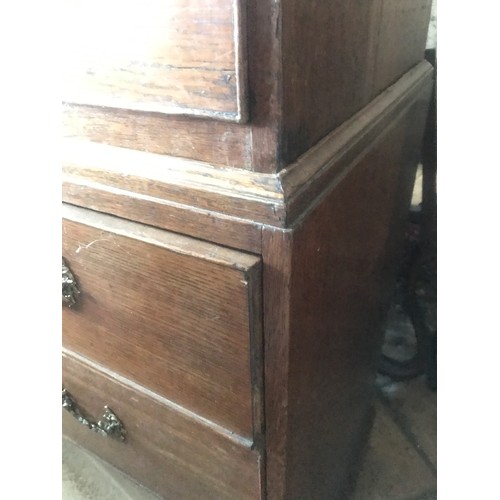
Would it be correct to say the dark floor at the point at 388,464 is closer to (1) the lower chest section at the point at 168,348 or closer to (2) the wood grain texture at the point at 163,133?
(1) the lower chest section at the point at 168,348

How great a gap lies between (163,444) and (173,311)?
0.93ft

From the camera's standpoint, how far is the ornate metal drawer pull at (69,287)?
557 mm

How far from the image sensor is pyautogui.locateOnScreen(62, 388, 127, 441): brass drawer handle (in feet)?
2.32

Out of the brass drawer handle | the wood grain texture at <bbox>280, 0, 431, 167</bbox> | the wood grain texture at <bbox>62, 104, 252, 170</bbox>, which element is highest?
the wood grain texture at <bbox>280, 0, 431, 167</bbox>

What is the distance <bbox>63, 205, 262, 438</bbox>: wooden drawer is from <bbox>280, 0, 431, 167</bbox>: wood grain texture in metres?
0.13

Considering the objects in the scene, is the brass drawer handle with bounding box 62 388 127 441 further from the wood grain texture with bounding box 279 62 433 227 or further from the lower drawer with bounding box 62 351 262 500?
the wood grain texture with bounding box 279 62 433 227

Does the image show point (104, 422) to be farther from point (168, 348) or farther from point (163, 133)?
point (163, 133)

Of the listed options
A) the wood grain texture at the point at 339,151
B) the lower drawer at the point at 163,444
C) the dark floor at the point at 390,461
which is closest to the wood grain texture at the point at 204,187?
the wood grain texture at the point at 339,151

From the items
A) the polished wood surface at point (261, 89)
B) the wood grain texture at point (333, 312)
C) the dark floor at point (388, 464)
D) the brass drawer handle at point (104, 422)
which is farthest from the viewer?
the dark floor at point (388, 464)

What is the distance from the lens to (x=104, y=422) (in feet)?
2.37

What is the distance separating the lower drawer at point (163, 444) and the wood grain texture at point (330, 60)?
0.37 meters

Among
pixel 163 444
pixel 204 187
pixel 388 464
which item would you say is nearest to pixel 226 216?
pixel 204 187

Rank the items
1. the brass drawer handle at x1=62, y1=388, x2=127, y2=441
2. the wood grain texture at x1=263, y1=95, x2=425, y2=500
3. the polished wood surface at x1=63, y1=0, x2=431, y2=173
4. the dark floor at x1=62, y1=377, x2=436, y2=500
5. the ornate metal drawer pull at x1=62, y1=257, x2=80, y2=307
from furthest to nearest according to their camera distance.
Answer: the dark floor at x1=62, y1=377, x2=436, y2=500, the brass drawer handle at x1=62, y1=388, x2=127, y2=441, the ornate metal drawer pull at x1=62, y1=257, x2=80, y2=307, the wood grain texture at x1=263, y1=95, x2=425, y2=500, the polished wood surface at x1=63, y1=0, x2=431, y2=173

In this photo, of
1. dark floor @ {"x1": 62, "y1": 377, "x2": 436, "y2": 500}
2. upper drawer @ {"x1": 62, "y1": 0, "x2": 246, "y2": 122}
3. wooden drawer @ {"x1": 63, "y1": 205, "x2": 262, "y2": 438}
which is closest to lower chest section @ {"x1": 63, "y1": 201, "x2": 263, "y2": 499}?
wooden drawer @ {"x1": 63, "y1": 205, "x2": 262, "y2": 438}
